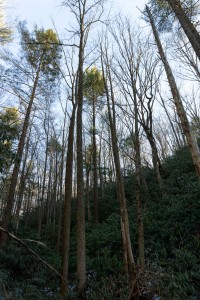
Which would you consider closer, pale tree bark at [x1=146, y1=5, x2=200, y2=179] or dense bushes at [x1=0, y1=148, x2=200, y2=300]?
dense bushes at [x1=0, y1=148, x2=200, y2=300]

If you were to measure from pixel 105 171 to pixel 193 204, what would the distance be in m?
12.5

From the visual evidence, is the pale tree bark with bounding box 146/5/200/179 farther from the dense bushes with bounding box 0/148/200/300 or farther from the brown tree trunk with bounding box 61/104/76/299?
the brown tree trunk with bounding box 61/104/76/299

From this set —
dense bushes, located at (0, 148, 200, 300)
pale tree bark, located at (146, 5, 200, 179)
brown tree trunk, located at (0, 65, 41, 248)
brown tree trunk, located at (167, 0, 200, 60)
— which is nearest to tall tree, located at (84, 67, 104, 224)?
brown tree trunk, located at (0, 65, 41, 248)

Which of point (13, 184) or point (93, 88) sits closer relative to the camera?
point (13, 184)

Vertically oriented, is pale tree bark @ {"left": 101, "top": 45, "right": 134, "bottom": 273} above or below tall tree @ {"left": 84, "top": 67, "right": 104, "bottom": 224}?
below

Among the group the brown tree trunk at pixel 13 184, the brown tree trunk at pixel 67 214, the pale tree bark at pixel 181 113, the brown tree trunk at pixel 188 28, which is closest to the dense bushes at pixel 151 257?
the brown tree trunk at pixel 67 214

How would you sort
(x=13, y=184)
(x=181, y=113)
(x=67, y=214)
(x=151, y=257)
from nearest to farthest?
1. (x=181, y=113)
2. (x=151, y=257)
3. (x=67, y=214)
4. (x=13, y=184)

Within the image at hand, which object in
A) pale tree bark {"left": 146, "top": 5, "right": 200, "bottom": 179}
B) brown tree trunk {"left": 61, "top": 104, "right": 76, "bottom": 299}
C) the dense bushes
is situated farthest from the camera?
brown tree trunk {"left": 61, "top": 104, "right": 76, "bottom": 299}

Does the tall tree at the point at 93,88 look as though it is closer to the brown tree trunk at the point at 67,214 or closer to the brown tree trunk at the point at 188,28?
the brown tree trunk at the point at 67,214

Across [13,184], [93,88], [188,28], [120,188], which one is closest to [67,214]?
[120,188]

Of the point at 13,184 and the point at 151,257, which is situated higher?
the point at 13,184

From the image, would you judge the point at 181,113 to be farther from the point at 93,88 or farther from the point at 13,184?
the point at 93,88

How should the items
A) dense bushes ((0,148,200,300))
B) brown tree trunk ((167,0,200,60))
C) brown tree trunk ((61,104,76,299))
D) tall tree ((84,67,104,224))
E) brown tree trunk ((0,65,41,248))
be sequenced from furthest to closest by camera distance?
tall tree ((84,67,104,224))
brown tree trunk ((0,65,41,248))
brown tree trunk ((61,104,76,299))
brown tree trunk ((167,0,200,60))
dense bushes ((0,148,200,300))

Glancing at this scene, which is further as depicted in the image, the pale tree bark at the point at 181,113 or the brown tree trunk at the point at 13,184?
the brown tree trunk at the point at 13,184
